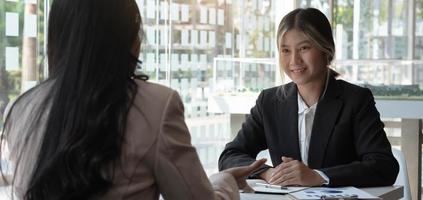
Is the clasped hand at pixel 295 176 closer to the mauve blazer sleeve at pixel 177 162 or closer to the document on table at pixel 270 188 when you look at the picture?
the document on table at pixel 270 188

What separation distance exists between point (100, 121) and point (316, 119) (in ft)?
4.45

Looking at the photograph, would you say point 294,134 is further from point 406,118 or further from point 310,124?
point 406,118

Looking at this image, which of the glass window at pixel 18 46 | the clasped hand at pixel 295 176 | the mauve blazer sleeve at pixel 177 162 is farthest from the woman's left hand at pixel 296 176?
the glass window at pixel 18 46

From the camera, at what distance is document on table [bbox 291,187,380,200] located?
76.5 inches

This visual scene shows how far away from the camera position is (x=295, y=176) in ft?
6.98

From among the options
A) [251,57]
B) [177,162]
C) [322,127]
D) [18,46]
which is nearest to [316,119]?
[322,127]

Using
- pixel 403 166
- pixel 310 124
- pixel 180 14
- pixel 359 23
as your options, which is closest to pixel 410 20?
pixel 359 23

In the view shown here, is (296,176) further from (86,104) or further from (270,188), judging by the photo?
(86,104)

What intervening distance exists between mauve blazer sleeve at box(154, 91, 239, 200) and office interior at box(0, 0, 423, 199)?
11.7ft

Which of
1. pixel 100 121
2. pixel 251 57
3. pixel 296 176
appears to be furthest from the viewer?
pixel 251 57

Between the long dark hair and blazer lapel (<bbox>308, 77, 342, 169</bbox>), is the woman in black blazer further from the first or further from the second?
the long dark hair

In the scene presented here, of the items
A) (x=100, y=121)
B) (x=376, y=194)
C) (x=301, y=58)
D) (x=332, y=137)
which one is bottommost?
(x=376, y=194)

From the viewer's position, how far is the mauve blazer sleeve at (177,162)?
1217 mm

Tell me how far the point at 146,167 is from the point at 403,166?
1.88 m
